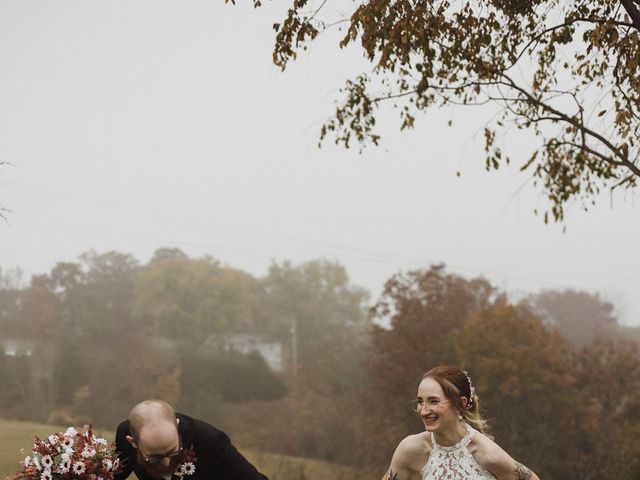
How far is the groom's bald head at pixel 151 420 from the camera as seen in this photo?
4.56 metres

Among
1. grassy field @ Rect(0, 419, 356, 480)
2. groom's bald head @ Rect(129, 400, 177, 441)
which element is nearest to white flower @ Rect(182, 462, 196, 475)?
groom's bald head @ Rect(129, 400, 177, 441)

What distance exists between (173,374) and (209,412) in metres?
2.59

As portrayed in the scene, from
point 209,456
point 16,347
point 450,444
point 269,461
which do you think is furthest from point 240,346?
point 209,456

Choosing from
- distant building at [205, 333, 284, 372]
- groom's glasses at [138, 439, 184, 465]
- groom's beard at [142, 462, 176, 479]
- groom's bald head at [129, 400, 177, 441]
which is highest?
groom's bald head at [129, 400, 177, 441]

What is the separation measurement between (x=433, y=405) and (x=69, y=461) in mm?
2325

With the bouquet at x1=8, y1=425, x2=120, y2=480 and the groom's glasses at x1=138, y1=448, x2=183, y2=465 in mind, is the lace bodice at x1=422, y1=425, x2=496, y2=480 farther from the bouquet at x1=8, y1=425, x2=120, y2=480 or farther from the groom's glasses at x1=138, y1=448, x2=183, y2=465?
the bouquet at x1=8, y1=425, x2=120, y2=480

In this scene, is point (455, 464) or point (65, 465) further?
point (455, 464)

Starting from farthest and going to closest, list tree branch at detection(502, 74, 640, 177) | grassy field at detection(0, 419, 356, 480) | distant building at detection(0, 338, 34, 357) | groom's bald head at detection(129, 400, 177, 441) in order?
distant building at detection(0, 338, 34, 357)
grassy field at detection(0, 419, 356, 480)
tree branch at detection(502, 74, 640, 177)
groom's bald head at detection(129, 400, 177, 441)

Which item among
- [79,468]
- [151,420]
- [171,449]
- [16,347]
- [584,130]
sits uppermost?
[584,130]

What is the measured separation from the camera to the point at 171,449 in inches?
182

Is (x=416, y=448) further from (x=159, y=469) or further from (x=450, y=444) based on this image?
(x=159, y=469)

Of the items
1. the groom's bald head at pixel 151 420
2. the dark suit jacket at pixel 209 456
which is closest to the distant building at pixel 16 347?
the dark suit jacket at pixel 209 456

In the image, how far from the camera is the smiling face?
5.28 meters

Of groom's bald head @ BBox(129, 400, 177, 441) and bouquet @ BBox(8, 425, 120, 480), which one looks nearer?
groom's bald head @ BBox(129, 400, 177, 441)
